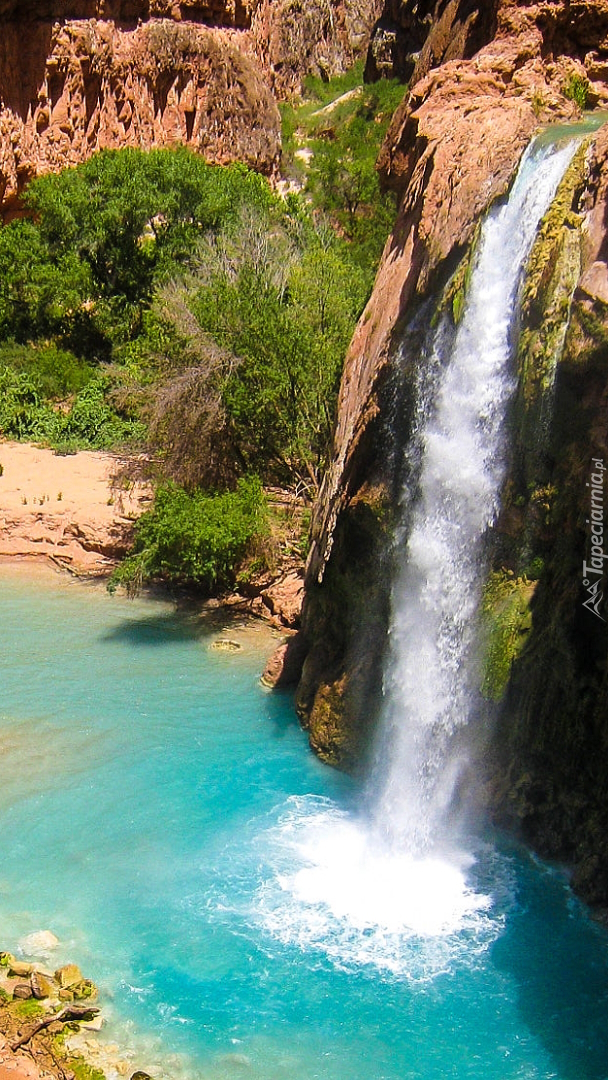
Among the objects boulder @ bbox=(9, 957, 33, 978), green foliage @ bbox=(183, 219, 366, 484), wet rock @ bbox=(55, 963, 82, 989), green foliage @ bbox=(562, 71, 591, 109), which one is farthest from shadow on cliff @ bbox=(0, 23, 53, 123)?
wet rock @ bbox=(55, 963, 82, 989)

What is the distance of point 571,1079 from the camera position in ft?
23.5

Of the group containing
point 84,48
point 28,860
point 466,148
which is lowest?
point 28,860

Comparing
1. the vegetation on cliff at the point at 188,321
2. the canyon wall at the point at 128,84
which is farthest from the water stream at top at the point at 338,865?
the canyon wall at the point at 128,84

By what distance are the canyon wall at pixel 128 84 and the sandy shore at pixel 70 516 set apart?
1408 cm

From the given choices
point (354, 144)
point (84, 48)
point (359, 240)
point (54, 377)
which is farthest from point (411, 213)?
point (354, 144)

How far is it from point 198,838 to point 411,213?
6.38m

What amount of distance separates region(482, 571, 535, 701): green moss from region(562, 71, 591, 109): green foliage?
5.02 meters

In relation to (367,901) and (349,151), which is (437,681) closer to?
(367,901)

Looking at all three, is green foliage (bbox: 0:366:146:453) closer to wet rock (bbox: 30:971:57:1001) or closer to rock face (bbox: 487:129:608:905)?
rock face (bbox: 487:129:608:905)

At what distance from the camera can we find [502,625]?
31.8 ft

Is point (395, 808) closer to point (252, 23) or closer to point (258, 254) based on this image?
point (258, 254)

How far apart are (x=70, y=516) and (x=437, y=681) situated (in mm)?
9544

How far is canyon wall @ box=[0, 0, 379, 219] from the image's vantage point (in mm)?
31797

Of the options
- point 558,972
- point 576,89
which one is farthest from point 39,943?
point 576,89
